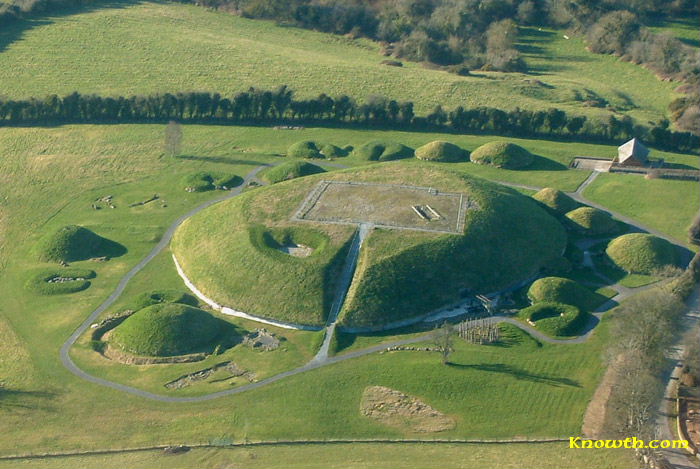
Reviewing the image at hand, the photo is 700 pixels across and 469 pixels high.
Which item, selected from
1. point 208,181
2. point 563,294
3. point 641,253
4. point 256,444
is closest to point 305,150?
point 208,181

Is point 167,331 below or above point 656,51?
below

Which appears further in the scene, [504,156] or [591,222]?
[504,156]

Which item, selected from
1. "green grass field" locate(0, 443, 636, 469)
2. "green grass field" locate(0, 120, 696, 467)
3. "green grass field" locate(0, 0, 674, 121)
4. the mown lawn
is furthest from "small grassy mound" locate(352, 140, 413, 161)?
"green grass field" locate(0, 443, 636, 469)

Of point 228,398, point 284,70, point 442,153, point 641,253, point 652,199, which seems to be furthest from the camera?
point 284,70

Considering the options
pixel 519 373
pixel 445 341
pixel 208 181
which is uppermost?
pixel 208 181

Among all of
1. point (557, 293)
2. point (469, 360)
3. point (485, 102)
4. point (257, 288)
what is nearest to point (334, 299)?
point (257, 288)

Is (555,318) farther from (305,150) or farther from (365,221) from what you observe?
(305,150)

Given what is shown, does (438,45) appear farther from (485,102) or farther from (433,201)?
(433,201)

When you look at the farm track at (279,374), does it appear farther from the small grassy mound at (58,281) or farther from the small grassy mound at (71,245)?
the small grassy mound at (71,245)
